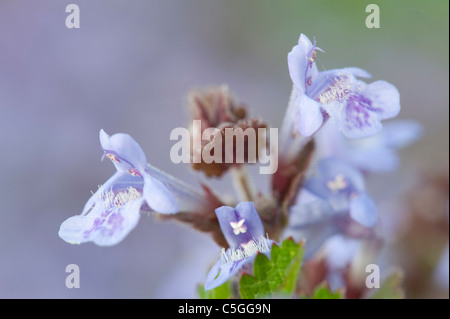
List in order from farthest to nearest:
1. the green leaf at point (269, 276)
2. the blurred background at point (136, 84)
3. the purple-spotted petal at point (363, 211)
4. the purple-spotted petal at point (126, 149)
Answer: the blurred background at point (136, 84), the purple-spotted petal at point (363, 211), the green leaf at point (269, 276), the purple-spotted petal at point (126, 149)

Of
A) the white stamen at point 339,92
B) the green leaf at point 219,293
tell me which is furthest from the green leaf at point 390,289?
the white stamen at point 339,92

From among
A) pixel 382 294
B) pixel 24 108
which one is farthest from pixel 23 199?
pixel 382 294

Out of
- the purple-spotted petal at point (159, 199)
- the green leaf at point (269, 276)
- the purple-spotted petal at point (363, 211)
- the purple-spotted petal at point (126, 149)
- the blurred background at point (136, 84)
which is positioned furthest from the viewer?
the blurred background at point (136, 84)

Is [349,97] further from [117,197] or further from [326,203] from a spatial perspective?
[117,197]

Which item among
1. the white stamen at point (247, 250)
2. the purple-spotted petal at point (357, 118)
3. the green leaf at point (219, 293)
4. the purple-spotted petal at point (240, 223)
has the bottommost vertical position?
the green leaf at point (219, 293)

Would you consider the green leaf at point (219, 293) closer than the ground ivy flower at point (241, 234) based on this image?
No

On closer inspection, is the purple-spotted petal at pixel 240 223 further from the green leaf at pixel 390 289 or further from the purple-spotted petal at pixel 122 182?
the green leaf at pixel 390 289

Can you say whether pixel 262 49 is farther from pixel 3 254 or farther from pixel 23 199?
pixel 3 254

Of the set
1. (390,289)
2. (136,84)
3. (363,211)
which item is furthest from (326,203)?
(136,84)
